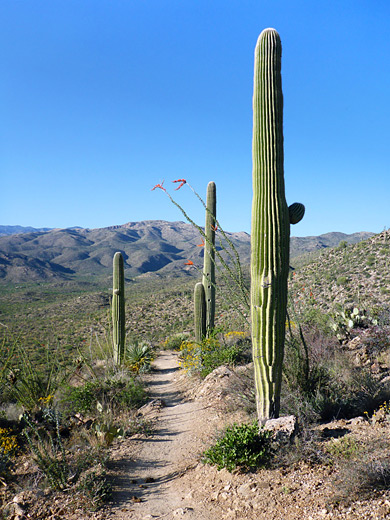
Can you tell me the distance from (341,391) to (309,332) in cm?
198

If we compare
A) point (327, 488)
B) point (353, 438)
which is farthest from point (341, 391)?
point (327, 488)

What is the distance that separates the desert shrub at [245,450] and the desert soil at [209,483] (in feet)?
0.34

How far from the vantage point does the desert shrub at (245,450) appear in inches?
143

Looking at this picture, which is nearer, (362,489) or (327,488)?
(362,489)

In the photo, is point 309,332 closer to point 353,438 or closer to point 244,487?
point 353,438

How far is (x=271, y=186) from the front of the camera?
163 inches

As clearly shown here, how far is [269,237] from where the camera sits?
4070 mm

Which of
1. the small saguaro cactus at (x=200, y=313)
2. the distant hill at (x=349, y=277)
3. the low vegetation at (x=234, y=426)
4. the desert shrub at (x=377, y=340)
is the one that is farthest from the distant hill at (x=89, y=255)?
the desert shrub at (x=377, y=340)

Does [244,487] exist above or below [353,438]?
below

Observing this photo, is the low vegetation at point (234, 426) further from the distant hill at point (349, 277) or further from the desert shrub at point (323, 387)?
the distant hill at point (349, 277)

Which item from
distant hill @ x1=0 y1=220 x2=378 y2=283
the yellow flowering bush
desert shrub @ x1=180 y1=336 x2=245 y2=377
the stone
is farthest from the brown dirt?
distant hill @ x1=0 y1=220 x2=378 y2=283

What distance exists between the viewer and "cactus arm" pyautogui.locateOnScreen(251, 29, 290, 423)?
4062 mm

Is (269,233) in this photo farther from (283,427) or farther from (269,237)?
(283,427)

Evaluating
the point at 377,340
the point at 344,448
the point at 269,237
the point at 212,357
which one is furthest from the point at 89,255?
the point at 344,448
